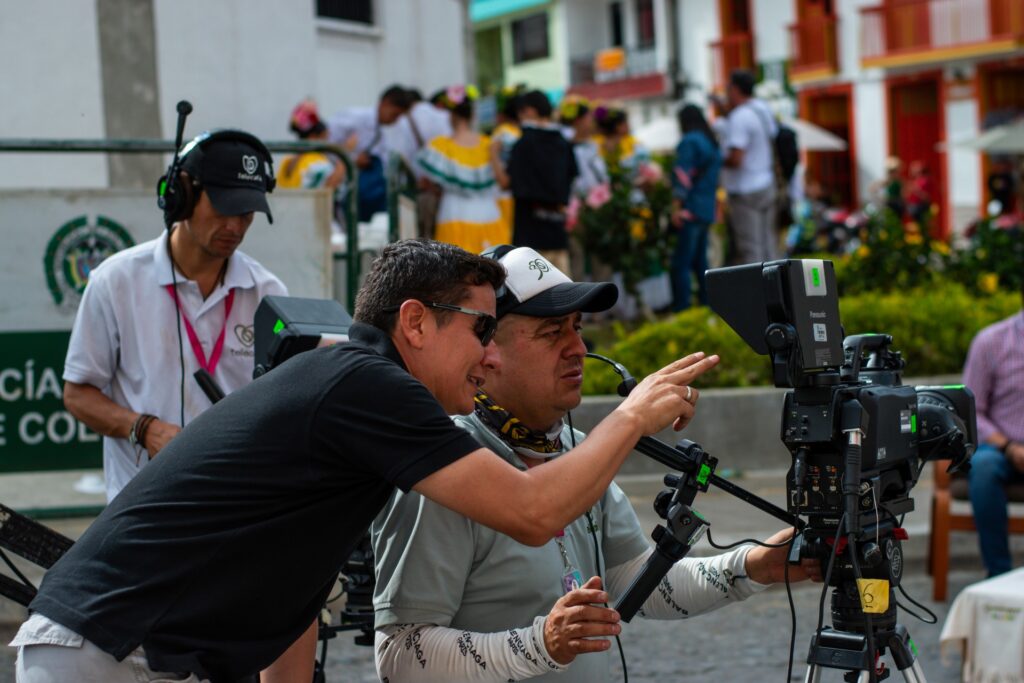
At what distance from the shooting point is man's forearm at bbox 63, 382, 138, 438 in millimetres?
4203

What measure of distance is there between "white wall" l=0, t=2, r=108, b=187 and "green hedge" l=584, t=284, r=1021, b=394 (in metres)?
3.47

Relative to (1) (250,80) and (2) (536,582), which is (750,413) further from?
(2) (536,582)

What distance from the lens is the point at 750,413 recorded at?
8.73 metres

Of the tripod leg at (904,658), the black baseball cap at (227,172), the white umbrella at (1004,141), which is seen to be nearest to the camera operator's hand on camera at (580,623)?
the tripod leg at (904,658)

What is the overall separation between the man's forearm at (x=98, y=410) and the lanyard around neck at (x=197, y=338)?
0.26 m

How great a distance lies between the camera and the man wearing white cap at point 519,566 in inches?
112

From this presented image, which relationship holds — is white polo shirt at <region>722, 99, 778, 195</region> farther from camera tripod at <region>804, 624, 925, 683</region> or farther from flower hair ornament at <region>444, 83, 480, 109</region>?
camera tripod at <region>804, 624, 925, 683</region>

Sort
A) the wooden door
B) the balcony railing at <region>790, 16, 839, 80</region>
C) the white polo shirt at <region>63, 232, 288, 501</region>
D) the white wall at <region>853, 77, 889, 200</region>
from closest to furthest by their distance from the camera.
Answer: the white polo shirt at <region>63, 232, 288, 501</region>
the wooden door
the white wall at <region>853, 77, 889, 200</region>
the balcony railing at <region>790, 16, 839, 80</region>

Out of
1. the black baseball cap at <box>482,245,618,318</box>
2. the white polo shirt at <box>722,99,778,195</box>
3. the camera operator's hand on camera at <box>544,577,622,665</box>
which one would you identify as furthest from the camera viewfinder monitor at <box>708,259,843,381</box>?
the white polo shirt at <box>722,99,778,195</box>

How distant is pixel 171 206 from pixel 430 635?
71.3 inches

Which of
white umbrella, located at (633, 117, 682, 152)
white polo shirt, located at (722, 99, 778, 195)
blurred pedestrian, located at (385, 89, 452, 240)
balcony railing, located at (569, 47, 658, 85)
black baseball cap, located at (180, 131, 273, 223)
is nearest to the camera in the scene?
black baseball cap, located at (180, 131, 273, 223)

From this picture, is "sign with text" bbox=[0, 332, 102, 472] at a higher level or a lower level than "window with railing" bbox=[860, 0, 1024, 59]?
lower

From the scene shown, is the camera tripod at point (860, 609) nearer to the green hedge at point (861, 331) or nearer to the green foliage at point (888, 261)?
the green hedge at point (861, 331)

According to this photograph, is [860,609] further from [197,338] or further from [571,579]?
[197,338]
